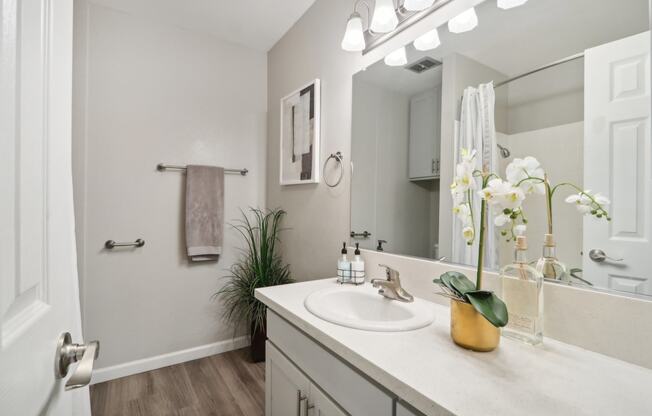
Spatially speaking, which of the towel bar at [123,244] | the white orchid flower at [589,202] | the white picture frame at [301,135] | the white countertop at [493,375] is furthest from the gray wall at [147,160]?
the white orchid flower at [589,202]

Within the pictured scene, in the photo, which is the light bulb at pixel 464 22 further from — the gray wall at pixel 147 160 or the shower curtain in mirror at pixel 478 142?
the gray wall at pixel 147 160

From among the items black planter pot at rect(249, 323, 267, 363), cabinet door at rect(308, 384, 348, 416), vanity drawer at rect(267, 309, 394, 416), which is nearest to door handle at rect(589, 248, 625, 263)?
vanity drawer at rect(267, 309, 394, 416)

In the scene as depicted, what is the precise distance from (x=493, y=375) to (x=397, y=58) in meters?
1.28

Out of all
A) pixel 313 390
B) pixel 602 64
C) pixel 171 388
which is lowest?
pixel 171 388

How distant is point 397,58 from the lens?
136cm

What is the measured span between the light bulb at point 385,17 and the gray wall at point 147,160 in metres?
1.47

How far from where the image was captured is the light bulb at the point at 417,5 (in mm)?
1178

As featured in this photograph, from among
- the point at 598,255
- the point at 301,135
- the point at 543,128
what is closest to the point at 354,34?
the point at 301,135

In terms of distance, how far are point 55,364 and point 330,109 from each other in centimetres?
164

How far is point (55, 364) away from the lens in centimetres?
45

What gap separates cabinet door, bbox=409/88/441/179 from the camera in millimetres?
1197

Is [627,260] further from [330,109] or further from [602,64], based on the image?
[330,109]

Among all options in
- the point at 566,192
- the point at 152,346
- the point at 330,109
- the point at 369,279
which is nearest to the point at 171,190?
the point at 152,346

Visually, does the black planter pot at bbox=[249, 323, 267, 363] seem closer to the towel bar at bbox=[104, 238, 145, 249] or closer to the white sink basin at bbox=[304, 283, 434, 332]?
the towel bar at bbox=[104, 238, 145, 249]
